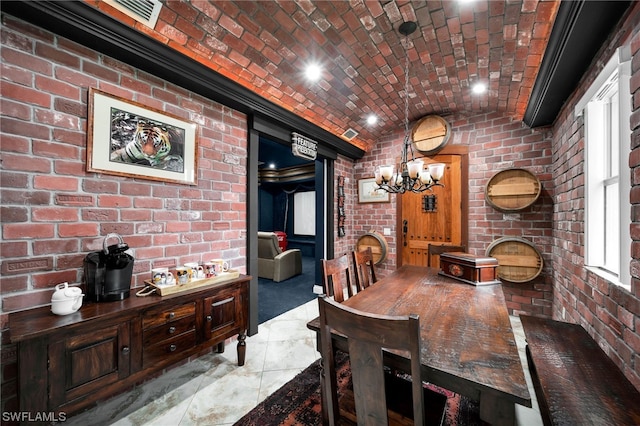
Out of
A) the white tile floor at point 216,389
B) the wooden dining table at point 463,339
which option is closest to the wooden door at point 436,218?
the white tile floor at point 216,389

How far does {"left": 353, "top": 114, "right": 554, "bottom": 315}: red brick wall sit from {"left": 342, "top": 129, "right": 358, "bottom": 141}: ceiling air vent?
136 cm

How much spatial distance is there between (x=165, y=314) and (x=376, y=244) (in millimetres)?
3044

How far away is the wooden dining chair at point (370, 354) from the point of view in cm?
78

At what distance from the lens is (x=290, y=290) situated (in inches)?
157

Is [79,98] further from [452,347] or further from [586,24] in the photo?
[586,24]

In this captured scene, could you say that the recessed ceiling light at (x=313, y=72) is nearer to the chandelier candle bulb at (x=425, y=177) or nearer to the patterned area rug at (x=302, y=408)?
the chandelier candle bulb at (x=425, y=177)

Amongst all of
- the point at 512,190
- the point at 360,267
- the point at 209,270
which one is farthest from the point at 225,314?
the point at 512,190

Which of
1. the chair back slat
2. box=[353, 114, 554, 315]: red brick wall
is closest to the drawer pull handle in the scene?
the chair back slat

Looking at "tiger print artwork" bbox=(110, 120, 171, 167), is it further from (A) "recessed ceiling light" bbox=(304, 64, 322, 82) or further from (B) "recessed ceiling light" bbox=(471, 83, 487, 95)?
(B) "recessed ceiling light" bbox=(471, 83, 487, 95)

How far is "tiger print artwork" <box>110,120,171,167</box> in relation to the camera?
1683 mm

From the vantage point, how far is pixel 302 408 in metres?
1.58

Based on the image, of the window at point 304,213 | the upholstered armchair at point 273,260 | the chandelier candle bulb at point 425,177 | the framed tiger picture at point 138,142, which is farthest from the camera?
the window at point 304,213

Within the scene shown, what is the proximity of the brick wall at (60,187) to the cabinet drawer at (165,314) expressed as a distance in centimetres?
43

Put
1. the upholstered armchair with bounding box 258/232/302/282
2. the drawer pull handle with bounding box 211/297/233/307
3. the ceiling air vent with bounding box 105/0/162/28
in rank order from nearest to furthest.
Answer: the ceiling air vent with bounding box 105/0/162/28 < the drawer pull handle with bounding box 211/297/233/307 < the upholstered armchair with bounding box 258/232/302/282
